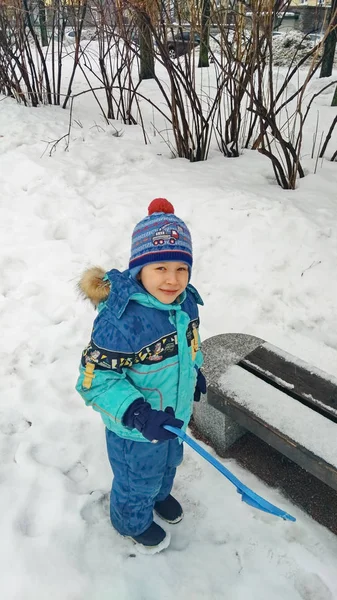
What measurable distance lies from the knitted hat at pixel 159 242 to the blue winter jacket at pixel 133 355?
0.09m

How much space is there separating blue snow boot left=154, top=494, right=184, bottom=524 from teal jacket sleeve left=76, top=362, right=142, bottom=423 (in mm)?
694

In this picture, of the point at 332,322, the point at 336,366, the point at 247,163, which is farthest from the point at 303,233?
the point at 247,163

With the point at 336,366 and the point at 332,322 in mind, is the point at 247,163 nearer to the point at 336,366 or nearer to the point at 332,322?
the point at 332,322

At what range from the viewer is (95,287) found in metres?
1.48

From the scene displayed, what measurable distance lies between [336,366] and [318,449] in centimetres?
96

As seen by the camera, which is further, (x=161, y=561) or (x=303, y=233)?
(x=303, y=233)

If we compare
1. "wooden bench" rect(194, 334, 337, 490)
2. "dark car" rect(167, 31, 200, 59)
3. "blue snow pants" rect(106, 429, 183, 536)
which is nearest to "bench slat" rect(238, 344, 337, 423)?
"wooden bench" rect(194, 334, 337, 490)

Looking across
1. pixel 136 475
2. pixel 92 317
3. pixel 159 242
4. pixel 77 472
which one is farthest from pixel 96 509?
pixel 92 317

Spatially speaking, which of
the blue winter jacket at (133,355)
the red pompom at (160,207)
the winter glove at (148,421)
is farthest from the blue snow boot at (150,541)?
the red pompom at (160,207)

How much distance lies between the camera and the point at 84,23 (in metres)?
5.12

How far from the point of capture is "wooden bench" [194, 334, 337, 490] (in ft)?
5.70

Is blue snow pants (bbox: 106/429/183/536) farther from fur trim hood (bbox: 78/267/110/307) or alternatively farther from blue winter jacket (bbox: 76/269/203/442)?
fur trim hood (bbox: 78/267/110/307)

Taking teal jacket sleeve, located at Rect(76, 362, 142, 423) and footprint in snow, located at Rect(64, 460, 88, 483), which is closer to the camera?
teal jacket sleeve, located at Rect(76, 362, 142, 423)

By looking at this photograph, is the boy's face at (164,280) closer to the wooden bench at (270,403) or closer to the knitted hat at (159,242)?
the knitted hat at (159,242)
